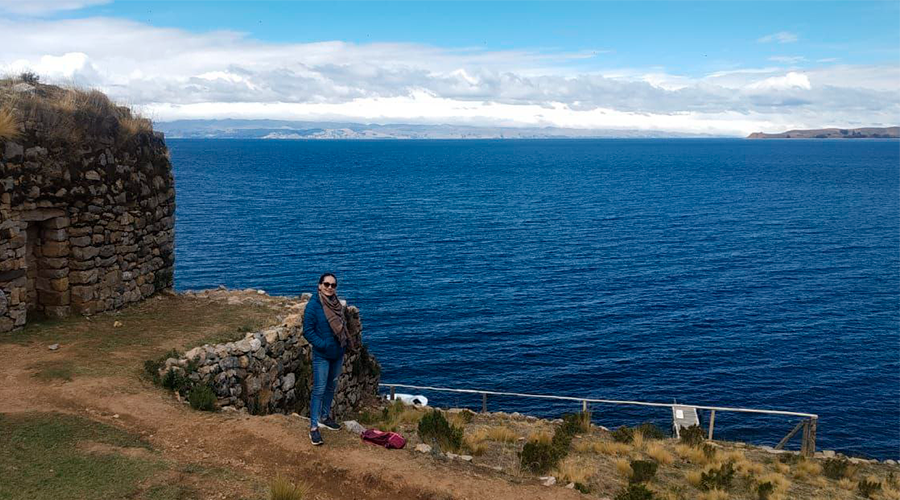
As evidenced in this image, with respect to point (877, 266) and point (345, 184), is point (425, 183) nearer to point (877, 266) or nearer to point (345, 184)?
point (345, 184)

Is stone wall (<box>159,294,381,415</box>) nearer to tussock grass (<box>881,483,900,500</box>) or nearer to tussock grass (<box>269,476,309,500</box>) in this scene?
tussock grass (<box>269,476,309,500</box>)

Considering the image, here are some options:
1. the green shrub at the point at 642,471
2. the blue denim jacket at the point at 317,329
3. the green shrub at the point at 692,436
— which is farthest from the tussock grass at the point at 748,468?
the blue denim jacket at the point at 317,329

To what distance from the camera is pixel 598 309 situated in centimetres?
4622

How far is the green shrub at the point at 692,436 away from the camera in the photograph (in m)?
19.8

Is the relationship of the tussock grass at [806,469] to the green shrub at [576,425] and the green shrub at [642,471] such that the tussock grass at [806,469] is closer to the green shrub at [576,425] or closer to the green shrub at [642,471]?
the green shrub at [642,471]

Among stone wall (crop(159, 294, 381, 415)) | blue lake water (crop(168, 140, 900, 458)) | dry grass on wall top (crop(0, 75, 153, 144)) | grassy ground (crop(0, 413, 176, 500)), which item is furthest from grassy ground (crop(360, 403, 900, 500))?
blue lake water (crop(168, 140, 900, 458))

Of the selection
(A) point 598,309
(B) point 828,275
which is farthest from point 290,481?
(B) point 828,275

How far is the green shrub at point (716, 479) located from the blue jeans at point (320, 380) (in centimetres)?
867

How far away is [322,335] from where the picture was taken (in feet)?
40.0

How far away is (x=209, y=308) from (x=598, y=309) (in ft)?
99.8

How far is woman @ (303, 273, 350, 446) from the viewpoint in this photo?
12094 mm

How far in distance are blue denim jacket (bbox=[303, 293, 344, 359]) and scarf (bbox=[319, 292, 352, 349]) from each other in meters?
0.07

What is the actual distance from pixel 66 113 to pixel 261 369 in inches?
323

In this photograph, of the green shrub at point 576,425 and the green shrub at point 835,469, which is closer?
the green shrub at point 835,469
